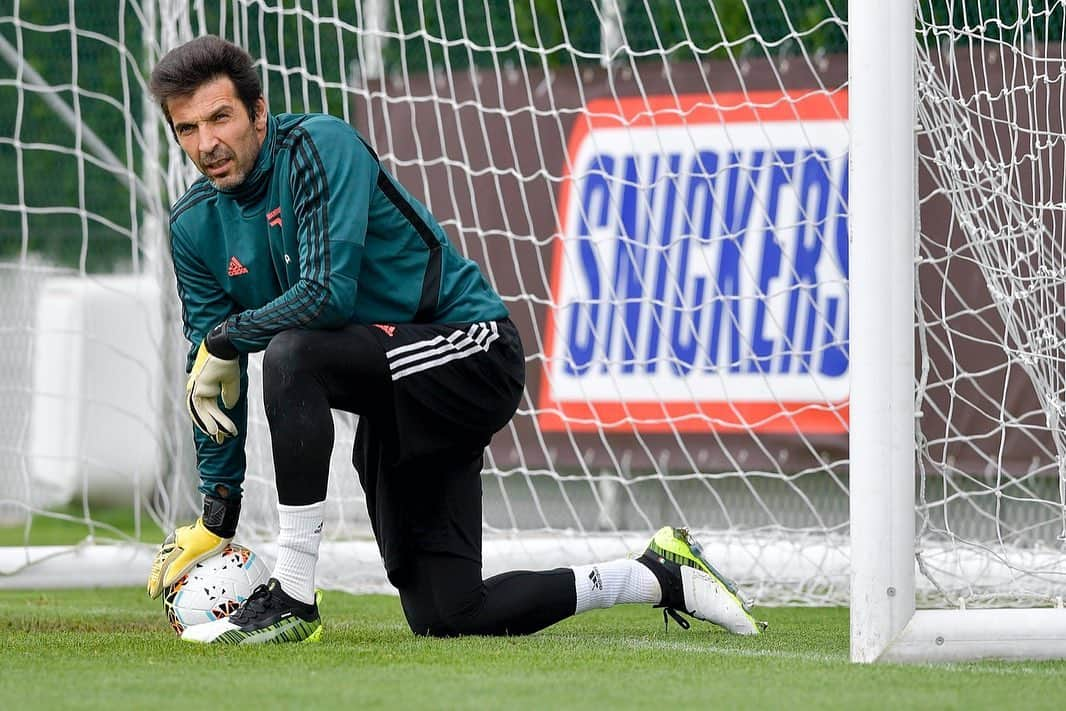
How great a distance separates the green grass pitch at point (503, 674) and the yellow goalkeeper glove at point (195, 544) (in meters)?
0.15

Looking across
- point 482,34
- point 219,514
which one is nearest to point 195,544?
point 219,514

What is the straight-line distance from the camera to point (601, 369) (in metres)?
5.96

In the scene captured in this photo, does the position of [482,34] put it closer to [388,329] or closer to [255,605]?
[388,329]

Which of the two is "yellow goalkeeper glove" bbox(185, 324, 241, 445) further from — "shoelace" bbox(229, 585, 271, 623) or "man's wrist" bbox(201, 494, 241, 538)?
"shoelace" bbox(229, 585, 271, 623)

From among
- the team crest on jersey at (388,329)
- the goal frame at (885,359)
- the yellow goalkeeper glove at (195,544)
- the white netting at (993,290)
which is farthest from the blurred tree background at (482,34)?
the team crest on jersey at (388,329)

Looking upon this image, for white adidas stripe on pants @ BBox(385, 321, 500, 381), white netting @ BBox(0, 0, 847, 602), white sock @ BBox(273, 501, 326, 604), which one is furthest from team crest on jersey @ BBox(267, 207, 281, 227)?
white netting @ BBox(0, 0, 847, 602)

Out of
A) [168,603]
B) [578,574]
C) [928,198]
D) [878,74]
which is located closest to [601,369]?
[928,198]

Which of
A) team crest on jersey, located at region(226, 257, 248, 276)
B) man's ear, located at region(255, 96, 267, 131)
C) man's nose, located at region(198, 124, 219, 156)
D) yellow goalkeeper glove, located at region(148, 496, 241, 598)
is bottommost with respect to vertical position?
yellow goalkeeper glove, located at region(148, 496, 241, 598)

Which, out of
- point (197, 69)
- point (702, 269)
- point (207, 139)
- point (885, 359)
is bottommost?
point (885, 359)

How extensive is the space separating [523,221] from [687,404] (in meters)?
0.97

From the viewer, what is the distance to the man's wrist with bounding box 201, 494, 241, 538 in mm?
3715

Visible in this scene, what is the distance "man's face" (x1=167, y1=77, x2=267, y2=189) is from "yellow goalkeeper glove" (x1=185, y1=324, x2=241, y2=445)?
1.13ft

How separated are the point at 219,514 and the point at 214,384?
0.36 metres

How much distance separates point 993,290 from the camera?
4133 millimetres
